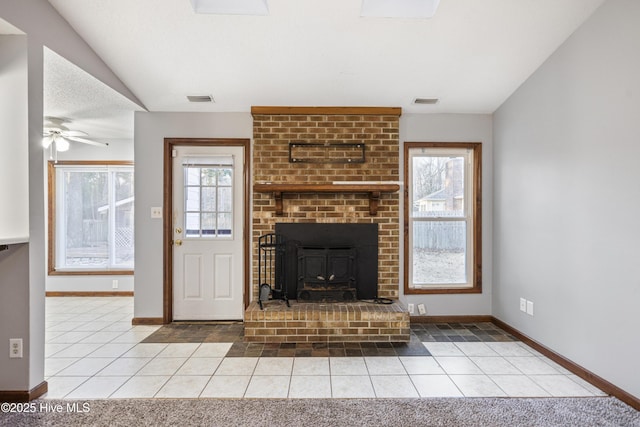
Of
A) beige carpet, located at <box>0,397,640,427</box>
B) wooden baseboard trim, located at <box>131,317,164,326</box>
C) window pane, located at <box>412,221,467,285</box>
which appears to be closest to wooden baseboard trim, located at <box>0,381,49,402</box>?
beige carpet, located at <box>0,397,640,427</box>

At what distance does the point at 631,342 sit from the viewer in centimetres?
205

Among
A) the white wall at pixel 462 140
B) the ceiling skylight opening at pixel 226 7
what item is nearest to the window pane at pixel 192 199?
the ceiling skylight opening at pixel 226 7

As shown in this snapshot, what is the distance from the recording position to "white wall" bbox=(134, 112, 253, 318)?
3518 millimetres

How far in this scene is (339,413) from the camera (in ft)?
6.46

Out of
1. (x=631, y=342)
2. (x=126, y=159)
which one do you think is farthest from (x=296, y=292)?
(x=126, y=159)

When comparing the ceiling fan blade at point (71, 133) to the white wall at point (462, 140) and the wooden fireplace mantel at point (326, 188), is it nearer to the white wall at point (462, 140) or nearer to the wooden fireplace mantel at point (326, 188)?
the wooden fireplace mantel at point (326, 188)

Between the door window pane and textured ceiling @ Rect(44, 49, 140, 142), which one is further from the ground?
textured ceiling @ Rect(44, 49, 140, 142)

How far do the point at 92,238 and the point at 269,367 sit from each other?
12.4 feet

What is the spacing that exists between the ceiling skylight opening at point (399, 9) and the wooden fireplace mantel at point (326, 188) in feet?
4.92

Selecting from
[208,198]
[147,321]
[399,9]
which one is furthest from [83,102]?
[399,9]

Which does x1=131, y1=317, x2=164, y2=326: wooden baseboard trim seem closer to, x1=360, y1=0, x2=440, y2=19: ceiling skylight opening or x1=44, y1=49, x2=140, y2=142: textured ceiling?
x1=44, y1=49, x2=140, y2=142: textured ceiling

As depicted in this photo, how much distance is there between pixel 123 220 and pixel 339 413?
4265 millimetres

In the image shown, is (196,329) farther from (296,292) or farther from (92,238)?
(92,238)

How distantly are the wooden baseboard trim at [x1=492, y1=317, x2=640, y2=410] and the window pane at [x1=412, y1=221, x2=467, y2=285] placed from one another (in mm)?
760
